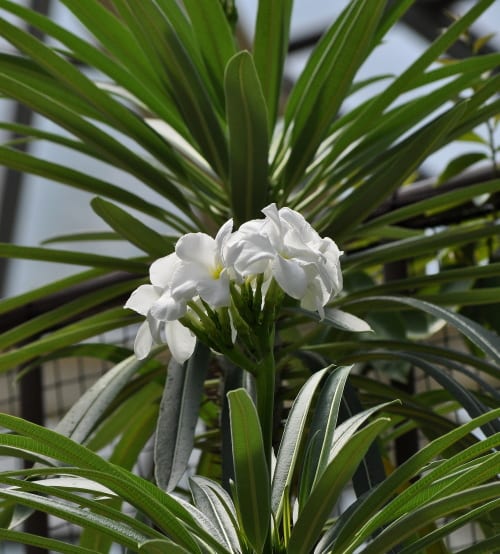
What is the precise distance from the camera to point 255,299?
838 millimetres

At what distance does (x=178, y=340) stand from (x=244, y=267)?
0.16 metres

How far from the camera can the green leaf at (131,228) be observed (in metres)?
1.19

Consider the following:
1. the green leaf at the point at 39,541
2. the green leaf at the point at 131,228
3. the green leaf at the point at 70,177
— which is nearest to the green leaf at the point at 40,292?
the green leaf at the point at 70,177

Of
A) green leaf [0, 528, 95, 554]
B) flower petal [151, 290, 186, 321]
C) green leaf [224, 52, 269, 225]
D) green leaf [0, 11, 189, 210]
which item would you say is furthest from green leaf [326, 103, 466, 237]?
green leaf [0, 528, 95, 554]

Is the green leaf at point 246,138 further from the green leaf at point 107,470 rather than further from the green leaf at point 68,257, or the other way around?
the green leaf at point 107,470

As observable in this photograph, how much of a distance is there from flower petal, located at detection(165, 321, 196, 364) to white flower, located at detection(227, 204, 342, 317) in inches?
4.6

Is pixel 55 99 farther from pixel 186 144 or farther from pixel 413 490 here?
pixel 413 490

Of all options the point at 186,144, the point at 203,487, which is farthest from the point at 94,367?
the point at 203,487

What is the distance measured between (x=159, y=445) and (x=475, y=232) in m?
0.61

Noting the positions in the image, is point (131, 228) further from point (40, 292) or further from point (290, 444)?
point (290, 444)

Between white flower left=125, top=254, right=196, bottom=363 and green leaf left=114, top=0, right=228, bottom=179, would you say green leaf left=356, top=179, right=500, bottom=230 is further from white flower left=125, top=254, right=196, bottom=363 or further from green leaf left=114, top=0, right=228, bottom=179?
white flower left=125, top=254, right=196, bottom=363

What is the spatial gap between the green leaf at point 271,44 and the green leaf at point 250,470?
678 millimetres

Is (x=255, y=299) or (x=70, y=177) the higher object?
(x=70, y=177)

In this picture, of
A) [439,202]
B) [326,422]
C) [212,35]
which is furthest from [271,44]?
[326,422]
